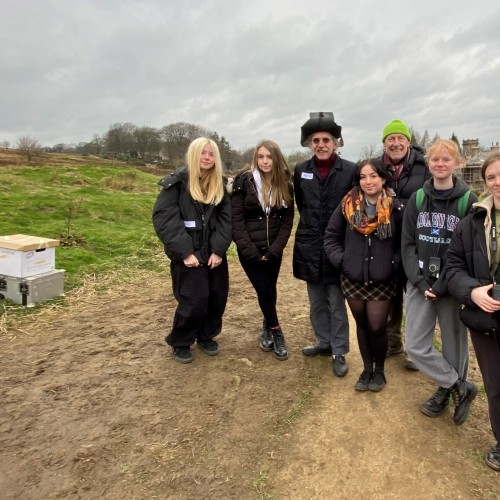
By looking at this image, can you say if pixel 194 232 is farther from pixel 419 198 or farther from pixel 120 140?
pixel 120 140

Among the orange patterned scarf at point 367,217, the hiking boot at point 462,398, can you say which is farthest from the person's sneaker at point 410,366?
the orange patterned scarf at point 367,217

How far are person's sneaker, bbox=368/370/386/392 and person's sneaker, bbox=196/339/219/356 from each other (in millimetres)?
1588

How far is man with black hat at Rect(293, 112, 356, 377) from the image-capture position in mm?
3828

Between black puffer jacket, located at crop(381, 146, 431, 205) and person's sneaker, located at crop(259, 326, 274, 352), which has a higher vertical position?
black puffer jacket, located at crop(381, 146, 431, 205)

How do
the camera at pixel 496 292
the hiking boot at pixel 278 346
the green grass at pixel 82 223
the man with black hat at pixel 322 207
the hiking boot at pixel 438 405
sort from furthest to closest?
the green grass at pixel 82 223 < the hiking boot at pixel 278 346 < the man with black hat at pixel 322 207 < the hiking boot at pixel 438 405 < the camera at pixel 496 292

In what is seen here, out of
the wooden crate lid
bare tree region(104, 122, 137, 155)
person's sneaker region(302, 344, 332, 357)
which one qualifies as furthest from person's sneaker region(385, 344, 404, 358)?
bare tree region(104, 122, 137, 155)

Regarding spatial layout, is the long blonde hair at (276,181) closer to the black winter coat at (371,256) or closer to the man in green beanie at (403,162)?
the black winter coat at (371,256)

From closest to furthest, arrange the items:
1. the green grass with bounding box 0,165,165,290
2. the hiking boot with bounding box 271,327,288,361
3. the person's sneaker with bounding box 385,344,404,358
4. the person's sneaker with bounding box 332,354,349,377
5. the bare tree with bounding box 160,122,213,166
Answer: the person's sneaker with bounding box 332,354,349,377 → the hiking boot with bounding box 271,327,288,361 → the person's sneaker with bounding box 385,344,404,358 → the green grass with bounding box 0,165,165,290 → the bare tree with bounding box 160,122,213,166

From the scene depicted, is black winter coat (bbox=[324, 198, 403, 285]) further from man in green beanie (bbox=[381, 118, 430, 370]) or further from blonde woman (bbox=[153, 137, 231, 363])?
blonde woman (bbox=[153, 137, 231, 363])

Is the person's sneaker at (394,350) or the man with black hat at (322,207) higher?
the man with black hat at (322,207)

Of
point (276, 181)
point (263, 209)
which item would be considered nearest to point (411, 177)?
point (276, 181)

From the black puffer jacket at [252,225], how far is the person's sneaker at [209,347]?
105 centimetres

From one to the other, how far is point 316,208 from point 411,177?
34.7 inches

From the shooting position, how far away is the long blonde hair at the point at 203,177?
3.91 metres
